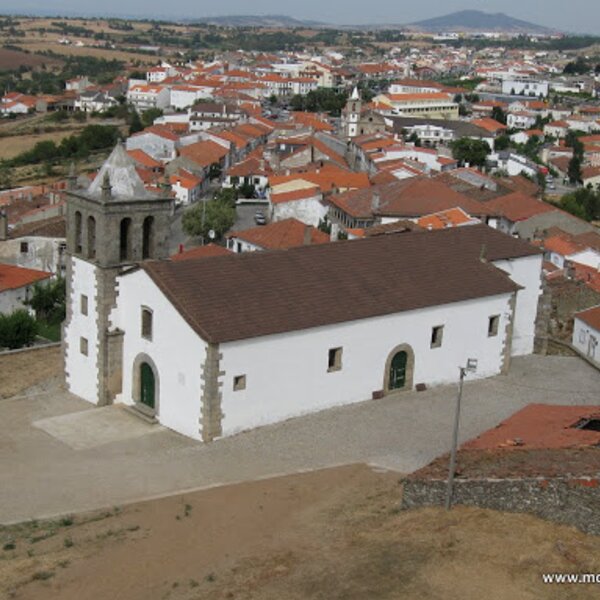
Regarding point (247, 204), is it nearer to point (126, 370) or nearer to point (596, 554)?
point (126, 370)

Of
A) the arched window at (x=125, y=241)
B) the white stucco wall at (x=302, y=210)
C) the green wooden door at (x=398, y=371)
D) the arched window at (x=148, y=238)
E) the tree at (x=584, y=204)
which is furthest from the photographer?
the tree at (x=584, y=204)

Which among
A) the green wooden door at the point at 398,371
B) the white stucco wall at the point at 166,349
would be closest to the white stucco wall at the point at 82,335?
the white stucco wall at the point at 166,349

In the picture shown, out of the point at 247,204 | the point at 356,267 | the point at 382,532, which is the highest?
the point at 356,267

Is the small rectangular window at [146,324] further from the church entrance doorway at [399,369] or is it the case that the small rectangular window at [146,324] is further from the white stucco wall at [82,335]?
the church entrance doorway at [399,369]

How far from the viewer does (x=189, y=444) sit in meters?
23.8

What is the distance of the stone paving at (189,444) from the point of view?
21219 mm

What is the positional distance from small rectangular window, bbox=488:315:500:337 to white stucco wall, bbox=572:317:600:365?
20.2 feet

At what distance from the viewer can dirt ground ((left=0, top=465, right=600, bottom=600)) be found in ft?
47.2

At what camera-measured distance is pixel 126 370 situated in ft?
87.1

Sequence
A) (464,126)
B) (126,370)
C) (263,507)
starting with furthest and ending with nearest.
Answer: (464,126) < (126,370) < (263,507)

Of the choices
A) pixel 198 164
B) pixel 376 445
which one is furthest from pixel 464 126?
pixel 376 445

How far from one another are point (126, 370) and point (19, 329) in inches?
356

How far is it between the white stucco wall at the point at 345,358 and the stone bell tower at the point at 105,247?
436 cm

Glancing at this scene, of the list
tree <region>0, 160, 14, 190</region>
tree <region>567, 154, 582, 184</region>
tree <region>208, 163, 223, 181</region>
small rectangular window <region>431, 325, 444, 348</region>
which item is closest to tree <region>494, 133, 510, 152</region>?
tree <region>567, 154, 582, 184</region>
